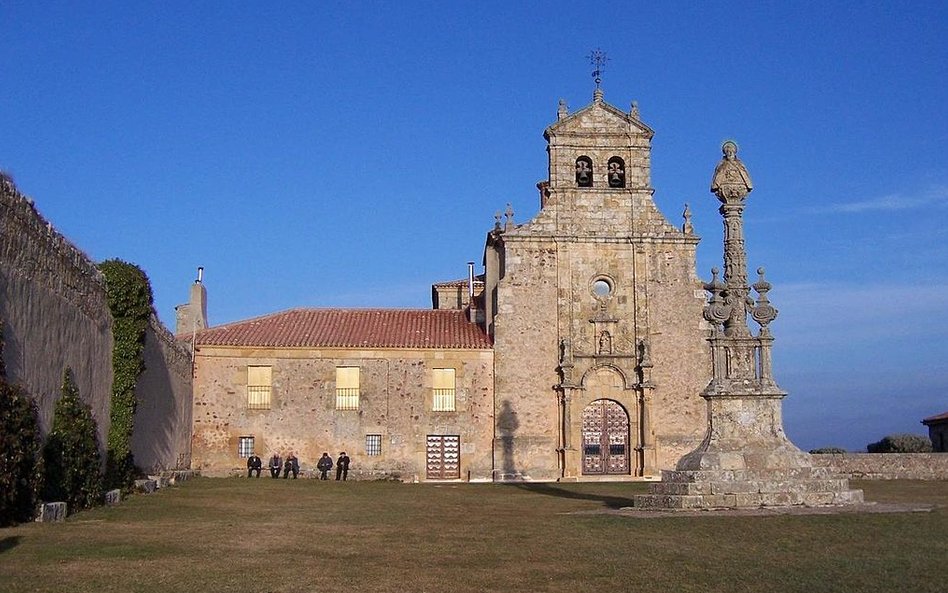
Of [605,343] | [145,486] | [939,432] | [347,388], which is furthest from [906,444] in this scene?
[145,486]

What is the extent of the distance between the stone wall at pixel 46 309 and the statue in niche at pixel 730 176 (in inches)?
475

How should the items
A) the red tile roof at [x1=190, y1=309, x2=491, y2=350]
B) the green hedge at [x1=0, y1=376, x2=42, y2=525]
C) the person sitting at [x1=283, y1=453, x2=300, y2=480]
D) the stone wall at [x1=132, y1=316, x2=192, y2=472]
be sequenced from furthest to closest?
the red tile roof at [x1=190, y1=309, x2=491, y2=350]
the person sitting at [x1=283, y1=453, x2=300, y2=480]
the stone wall at [x1=132, y1=316, x2=192, y2=472]
the green hedge at [x1=0, y1=376, x2=42, y2=525]

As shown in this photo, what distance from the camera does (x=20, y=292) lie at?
51.5 feet

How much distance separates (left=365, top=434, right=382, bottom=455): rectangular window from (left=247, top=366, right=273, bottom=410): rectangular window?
387cm

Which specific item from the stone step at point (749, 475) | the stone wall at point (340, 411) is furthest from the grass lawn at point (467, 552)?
the stone wall at point (340, 411)

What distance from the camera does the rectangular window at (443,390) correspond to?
3903cm

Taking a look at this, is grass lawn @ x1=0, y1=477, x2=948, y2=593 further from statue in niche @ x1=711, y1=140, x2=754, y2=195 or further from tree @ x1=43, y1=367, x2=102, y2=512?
statue in niche @ x1=711, y1=140, x2=754, y2=195

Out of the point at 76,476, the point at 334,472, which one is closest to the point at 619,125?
the point at 334,472

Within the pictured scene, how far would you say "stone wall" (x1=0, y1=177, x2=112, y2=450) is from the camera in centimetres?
1516

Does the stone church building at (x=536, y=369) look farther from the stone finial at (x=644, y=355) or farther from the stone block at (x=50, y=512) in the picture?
the stone block at (x=50, y=512)

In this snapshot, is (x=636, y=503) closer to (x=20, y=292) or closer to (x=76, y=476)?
(x=76, y=476)

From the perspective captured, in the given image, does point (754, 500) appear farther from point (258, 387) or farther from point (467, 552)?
point (258, 387)

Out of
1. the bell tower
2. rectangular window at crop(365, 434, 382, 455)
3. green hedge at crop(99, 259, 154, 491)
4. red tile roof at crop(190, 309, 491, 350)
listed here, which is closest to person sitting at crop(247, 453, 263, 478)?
rectangular window at crop(365, 434, 382, 455)

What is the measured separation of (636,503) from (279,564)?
9.56m
